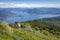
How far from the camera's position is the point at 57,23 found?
192 ft

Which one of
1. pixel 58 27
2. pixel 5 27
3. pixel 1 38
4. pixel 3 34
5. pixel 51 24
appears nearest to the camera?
pixel 1 38

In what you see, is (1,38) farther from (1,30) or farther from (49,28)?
(49,28)

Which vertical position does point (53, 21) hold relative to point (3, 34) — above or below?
below

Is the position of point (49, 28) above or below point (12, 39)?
below

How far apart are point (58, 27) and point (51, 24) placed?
511 cm

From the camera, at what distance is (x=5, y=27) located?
78.6 ft

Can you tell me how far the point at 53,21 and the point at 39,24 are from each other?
6.64 meters

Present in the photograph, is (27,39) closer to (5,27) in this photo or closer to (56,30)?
(5,27)

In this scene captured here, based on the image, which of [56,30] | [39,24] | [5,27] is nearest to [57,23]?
[56,30]

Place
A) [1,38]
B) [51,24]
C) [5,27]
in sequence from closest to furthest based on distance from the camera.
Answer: [1,38] < [5,27] < [51,24]

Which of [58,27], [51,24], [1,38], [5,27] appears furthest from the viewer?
[58,27]

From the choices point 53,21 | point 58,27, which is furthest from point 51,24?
point 58,27

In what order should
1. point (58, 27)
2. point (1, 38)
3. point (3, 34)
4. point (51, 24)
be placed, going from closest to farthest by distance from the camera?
point (1, 38) < point (3, 34) < point (51, 24) < point (58, 27)

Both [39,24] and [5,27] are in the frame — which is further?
[39,24]
